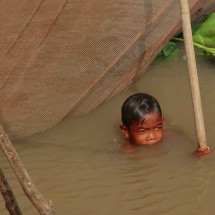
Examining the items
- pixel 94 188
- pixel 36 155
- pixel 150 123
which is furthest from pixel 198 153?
pixel 36 155

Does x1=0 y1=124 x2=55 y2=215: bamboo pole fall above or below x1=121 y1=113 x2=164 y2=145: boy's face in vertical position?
below

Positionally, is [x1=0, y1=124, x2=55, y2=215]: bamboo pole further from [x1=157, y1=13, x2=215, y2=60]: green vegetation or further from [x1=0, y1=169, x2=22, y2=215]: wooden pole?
[x1=157, y1=13, x2=215, y2=60]: green vegetation

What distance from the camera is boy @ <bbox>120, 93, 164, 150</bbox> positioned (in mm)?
3967

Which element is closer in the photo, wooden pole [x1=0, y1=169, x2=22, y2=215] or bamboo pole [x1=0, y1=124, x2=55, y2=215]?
bamboo pole [x1=0, y1=124, x2=55, y2=215]

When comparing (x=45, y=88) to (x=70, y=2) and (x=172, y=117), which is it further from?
(x=172, y=117)

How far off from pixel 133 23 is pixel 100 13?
1.02ft

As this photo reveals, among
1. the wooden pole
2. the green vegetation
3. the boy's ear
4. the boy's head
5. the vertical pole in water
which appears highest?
the green vegetation

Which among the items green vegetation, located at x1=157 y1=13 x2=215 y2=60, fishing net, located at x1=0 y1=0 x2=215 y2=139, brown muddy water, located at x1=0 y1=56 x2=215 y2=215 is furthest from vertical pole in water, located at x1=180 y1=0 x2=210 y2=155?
green vegetation, located at x1=157 y1=13 x2=215 y2=60

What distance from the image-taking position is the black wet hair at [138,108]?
3.97m

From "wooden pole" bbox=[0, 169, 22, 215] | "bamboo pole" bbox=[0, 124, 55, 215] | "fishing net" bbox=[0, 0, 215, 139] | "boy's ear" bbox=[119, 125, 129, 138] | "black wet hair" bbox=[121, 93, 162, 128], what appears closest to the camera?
"bamboo pole" bbox=[0, 124, 55, 215]

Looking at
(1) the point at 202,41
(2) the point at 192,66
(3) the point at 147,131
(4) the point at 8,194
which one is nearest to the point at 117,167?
(3) the point at 147,131

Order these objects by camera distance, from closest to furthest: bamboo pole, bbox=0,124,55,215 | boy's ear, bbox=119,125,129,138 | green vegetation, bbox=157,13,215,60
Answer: bamboo pole, bbox=0,124,55,215 → boy's ear, bbox=119,125,129,138 → green vegetation, bbox=157,13,215,60

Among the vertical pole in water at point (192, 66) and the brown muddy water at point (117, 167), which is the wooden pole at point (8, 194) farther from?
the vertical pole in water at point (192, 66)

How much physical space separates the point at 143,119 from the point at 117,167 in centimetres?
39
